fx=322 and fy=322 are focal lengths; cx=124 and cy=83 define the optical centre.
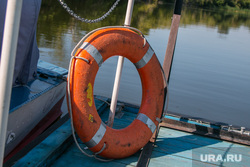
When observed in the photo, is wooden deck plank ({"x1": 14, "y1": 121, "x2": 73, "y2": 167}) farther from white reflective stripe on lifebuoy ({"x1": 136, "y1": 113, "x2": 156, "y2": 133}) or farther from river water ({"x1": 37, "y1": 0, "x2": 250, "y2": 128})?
river water ({"x1": 37, "y1": 0, "x2": 250, "y2": 128})

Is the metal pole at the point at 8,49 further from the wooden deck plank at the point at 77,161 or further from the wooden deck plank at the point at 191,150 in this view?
the wooden deck plank at the point at 191,150

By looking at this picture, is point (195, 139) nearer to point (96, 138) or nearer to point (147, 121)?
point (147, 121)

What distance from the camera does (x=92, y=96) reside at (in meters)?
2.35

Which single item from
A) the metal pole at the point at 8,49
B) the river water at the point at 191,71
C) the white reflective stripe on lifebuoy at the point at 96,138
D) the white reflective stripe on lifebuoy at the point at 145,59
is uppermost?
the metal pole at the point at 8,49

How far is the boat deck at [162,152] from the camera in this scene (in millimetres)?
2303

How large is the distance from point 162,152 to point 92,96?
0.80 m

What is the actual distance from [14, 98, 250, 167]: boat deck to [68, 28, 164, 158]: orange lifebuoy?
0.14m

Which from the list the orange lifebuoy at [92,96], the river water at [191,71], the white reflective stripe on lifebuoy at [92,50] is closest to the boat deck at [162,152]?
the orange lifebuoy at [92,96]

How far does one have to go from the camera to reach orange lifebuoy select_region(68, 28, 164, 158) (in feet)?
7.44

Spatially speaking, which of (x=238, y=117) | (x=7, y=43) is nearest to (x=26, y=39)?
(x=7, y=43)

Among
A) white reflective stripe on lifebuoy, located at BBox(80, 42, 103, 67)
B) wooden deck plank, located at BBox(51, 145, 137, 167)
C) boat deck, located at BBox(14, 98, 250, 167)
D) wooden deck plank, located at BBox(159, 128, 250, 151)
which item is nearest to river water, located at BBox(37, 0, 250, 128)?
wooden deck plank, located at BBox(159, 128, 250, 151)

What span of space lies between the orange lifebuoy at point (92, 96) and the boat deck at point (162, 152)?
0.14 meters

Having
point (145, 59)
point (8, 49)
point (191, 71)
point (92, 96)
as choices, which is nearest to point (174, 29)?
point (145, 59)

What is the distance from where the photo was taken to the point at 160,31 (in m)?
12.5
